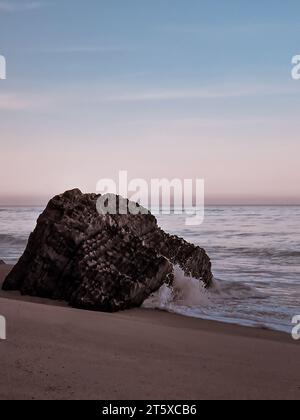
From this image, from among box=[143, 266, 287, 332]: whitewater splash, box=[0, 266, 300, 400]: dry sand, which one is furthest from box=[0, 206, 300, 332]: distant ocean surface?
box=[0, 266, 300, 400]: dry sand

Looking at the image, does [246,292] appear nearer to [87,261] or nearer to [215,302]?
[215,302]

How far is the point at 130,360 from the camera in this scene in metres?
4.22

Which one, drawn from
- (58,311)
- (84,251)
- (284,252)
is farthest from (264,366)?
(284,252)

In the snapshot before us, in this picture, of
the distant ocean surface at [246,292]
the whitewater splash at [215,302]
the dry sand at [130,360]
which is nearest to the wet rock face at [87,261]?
the whitewater splash at [215,302]

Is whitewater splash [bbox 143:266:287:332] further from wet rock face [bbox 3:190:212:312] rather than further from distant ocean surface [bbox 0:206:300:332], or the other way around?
wet rock face [bbox 3:190:212:312]

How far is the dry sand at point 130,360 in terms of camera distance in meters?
3.43

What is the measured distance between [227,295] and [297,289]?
6.08 feet

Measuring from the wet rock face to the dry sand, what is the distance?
1095mm

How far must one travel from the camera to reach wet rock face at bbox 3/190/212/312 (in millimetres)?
7488

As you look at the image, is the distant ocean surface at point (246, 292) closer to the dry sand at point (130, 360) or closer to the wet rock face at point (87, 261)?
the wet rock face at point (87, 261)

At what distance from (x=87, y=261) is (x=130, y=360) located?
3.50 m

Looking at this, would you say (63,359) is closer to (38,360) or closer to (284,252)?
(38,360)

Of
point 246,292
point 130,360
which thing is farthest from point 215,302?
point 130,360
